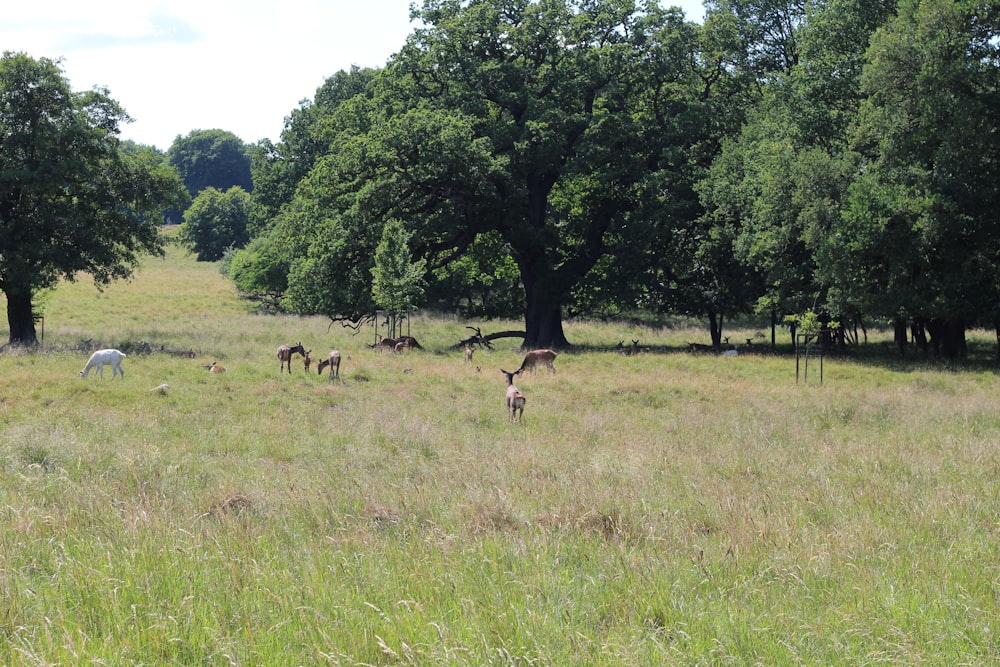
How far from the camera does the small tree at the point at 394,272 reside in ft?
105

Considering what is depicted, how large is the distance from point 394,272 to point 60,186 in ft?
40.9

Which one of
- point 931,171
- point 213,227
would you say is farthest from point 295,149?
point 931,171

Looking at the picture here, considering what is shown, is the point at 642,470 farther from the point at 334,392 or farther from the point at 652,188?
the point at 652,188

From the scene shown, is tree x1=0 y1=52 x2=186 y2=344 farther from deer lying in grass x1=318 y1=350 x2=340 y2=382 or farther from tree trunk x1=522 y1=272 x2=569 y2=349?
tree trunk x1=522 y1=272 x2=569 y2=349

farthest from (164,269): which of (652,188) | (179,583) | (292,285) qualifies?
(179,583)

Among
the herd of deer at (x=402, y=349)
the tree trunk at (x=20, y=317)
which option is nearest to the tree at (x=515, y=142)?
the herd of deer at (x=402, y=349)

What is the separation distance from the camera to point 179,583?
5090 millimetres

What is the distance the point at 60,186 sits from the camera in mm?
29922

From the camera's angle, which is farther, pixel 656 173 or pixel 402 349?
pixel 656 173

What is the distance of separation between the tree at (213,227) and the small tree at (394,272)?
67.9 metres

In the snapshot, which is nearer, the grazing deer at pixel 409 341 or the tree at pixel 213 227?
the grazing deer at pixel 409 341

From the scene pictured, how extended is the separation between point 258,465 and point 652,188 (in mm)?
26621

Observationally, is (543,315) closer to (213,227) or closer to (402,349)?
(402,349)

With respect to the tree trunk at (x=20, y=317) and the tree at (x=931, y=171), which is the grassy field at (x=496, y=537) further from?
the tree trunk at (x=20, y=317)
